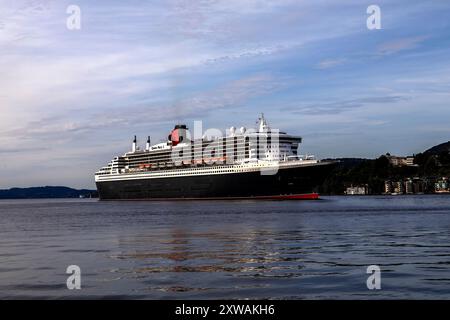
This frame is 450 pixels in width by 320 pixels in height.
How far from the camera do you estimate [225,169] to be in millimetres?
95625

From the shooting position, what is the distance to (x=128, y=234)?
3459cm

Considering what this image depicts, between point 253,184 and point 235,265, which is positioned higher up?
point 253,184

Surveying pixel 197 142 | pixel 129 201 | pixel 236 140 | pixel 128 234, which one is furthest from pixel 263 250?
pixel 129 201

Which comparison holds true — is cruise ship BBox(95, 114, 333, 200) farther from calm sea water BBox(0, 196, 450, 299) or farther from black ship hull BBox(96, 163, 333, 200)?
calm sea water BBox(0, 196, 450, 299)

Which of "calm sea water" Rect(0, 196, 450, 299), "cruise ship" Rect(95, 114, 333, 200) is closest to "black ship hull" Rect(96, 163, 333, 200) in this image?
"cruise ship" Rect(95, 114, 333, 200)

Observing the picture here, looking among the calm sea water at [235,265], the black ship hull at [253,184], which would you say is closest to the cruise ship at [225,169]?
the black ship hull at [253,184]

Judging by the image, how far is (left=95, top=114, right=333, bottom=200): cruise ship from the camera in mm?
90875

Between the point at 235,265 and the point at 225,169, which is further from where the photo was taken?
the point at 225,169

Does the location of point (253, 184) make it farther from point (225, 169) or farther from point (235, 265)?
point (235, 265)

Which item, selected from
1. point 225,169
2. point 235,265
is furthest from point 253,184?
point 235,265

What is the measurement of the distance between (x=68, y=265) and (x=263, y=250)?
762cm
